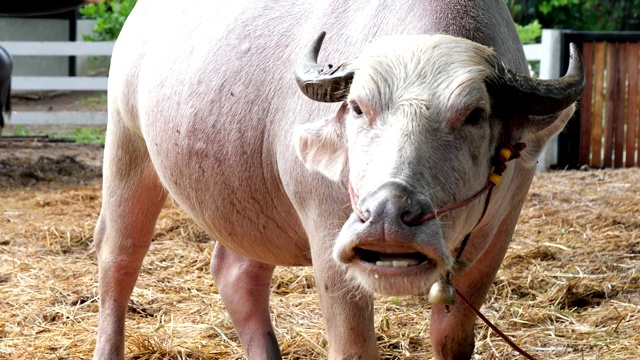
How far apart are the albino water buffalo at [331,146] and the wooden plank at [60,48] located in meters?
10.3

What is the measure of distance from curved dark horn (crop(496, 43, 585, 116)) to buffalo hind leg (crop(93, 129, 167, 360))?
223 centimetres

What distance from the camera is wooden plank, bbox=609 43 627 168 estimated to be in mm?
11289

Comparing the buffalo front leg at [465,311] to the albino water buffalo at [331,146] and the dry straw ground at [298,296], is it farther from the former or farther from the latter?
the dry straw ground at [298,296]

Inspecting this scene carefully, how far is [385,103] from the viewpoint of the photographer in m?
2.81

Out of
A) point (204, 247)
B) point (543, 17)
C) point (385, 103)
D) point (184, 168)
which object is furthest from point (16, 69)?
point (385, 103)

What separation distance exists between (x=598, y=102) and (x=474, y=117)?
29.8 feet

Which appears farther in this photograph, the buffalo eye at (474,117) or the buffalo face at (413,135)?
the buffalo eye at (474,117)

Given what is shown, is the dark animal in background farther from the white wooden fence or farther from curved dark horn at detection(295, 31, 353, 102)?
curved dark horn at detection(295, 31, 353, 102)

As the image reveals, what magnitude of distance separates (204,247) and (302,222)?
12.3 feet

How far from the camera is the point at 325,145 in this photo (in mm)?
3053

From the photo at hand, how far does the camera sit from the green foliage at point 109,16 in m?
18.2

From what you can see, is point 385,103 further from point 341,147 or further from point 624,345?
point 624,345

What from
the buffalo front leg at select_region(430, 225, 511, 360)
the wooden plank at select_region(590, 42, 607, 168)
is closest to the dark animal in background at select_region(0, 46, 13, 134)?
the wooden plank at select_region(590, 42, 607, 168)

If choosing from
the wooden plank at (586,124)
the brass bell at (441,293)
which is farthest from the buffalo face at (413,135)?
the wooden plank at (586,124)
